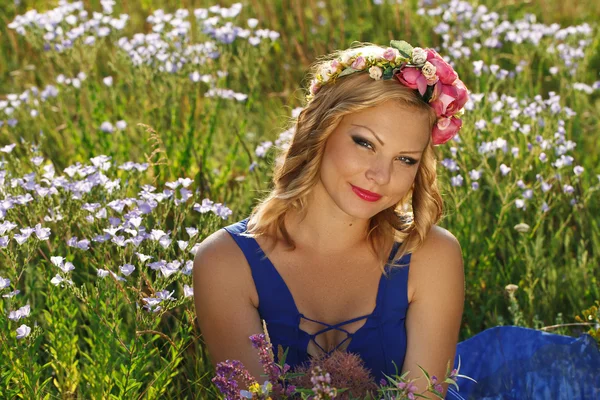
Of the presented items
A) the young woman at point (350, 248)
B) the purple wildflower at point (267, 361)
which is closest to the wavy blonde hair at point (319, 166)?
the young woman at point (350, 248)

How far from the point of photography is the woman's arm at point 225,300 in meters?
2.60

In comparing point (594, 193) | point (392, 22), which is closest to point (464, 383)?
point (594, 193)

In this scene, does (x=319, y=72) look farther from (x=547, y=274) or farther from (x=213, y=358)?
(x=547, y=274)

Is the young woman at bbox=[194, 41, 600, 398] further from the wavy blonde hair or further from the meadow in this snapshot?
the meadow

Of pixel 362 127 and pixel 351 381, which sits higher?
pixel 362 127

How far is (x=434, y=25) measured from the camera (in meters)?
5.46

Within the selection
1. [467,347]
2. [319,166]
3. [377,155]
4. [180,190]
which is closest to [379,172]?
[377,155]

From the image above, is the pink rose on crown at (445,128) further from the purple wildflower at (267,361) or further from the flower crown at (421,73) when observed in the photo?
the purple wildflower at (267,361)

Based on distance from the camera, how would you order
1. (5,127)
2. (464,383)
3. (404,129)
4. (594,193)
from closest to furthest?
(404,129) < (464,383) < (594,193) < (5,127)

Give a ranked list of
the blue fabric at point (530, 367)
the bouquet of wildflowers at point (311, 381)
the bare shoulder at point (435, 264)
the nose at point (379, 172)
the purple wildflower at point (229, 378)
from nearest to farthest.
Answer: the bouquet of wildflowers at point (311, 381)
the purple wildflower at point (229, 378)
the nose at point (379, 172)
the bare shoulder at point (435, 264)
the blue fabric at point (530, 367)

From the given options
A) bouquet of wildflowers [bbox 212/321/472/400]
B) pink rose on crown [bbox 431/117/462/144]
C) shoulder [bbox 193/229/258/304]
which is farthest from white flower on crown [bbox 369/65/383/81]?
bouquet of wildflowers [bbox 212/321/472/400]

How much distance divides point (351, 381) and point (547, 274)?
1.54 m

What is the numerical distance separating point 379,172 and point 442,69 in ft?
1.25

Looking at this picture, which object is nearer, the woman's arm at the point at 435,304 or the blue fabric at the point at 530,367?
the woman's arm at the point at 435,304
